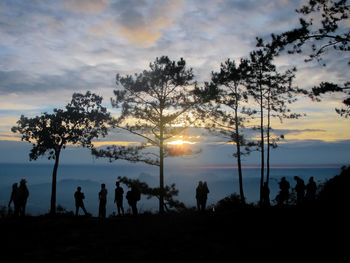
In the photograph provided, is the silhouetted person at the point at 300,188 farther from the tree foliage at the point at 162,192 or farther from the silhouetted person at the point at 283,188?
the tree foliage at the point at 162,192

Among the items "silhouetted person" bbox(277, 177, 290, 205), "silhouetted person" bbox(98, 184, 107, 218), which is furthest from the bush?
"silhouetted person" bbox(98, 184, 107, 218)

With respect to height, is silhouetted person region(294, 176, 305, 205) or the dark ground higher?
silhouetted person region(294, 176, 305, 205)

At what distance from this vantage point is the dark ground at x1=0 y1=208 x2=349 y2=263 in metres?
7.96

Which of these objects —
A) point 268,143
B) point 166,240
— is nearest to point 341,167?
point 268,143

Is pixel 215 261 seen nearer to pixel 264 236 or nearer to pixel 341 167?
pixel 264 236

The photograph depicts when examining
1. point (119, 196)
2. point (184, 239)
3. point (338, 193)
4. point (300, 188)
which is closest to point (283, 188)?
point (300, 188)

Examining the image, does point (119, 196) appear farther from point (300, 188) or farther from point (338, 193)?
point (338, 193)

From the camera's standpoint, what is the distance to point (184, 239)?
10102 mm

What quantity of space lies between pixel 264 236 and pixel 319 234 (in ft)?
5.71

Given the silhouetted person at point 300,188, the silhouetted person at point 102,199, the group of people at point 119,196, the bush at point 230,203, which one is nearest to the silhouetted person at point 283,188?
the group of people at point 119,196

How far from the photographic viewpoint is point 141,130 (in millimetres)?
22453

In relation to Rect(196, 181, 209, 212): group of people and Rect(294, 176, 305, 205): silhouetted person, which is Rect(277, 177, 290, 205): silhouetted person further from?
Rect(196, 181, 209, 212): group of people

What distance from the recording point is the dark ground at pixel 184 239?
26.1ft

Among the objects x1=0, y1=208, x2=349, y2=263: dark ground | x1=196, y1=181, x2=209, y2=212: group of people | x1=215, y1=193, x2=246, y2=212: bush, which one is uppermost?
x1=196, y1=181, x2=209, y2=212: group of people
